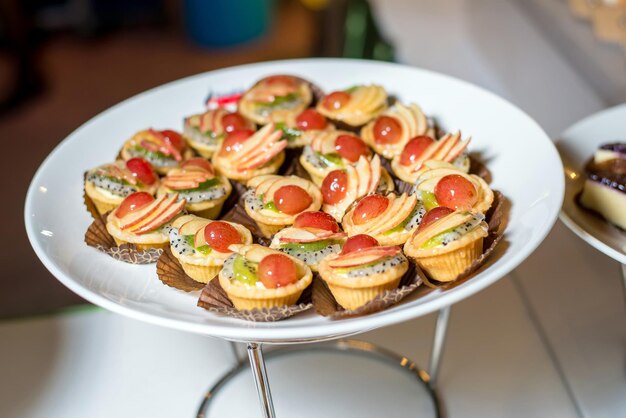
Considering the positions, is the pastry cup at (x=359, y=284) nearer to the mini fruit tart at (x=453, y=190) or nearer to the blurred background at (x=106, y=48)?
the mini fruit tart at (x=453, y=190)

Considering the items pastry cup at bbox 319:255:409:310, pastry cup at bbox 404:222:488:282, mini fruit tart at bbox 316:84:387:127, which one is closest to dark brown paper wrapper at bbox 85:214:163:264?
pastry cup at bbox 319:255:409:310

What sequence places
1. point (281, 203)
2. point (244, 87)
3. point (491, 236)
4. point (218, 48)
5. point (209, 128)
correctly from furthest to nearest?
point (218, 48) < point (244, 87) < point (209, 128) < point (281, 203) < point (491, 236)

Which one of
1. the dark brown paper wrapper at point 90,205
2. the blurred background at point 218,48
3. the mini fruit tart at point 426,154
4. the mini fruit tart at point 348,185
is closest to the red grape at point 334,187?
the mini fruit tart at point 348,185

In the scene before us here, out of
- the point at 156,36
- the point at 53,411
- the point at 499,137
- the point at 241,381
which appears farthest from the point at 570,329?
the point at 156,36

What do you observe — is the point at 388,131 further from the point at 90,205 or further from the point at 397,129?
the point at 90,205

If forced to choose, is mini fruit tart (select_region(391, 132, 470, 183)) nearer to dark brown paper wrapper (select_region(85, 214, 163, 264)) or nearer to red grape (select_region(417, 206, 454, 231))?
red grape (select_region(417, 206, 454, 231))

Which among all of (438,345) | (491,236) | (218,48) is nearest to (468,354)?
(438,345)
